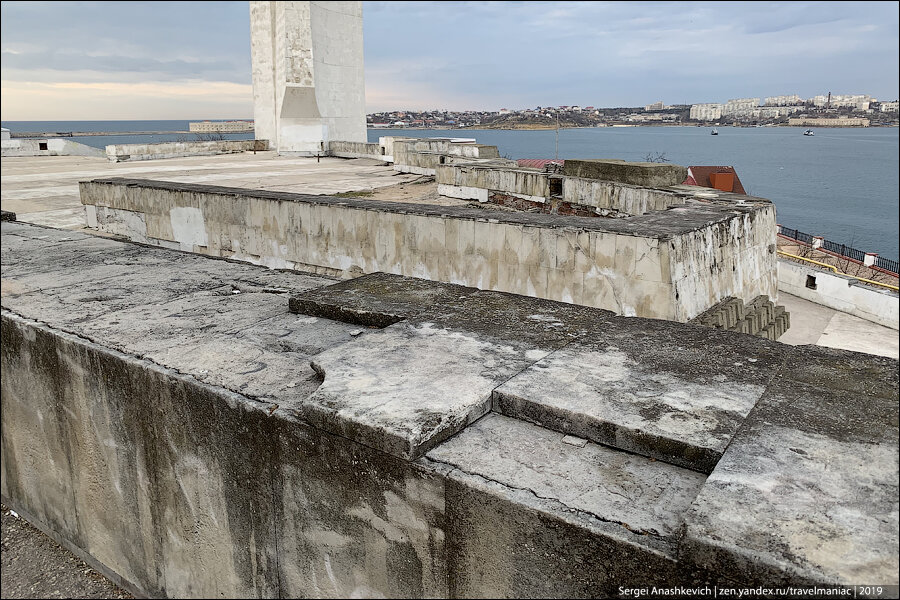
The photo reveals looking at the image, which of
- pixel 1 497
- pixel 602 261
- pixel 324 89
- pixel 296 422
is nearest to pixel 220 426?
pixel 296 422

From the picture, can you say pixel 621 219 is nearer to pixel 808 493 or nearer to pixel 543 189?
pixel 543 189

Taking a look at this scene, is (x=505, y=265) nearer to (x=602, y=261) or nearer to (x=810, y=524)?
(x=602, y=261)

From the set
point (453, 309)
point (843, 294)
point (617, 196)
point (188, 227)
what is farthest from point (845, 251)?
point (453, 309)

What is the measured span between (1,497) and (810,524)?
4581mm

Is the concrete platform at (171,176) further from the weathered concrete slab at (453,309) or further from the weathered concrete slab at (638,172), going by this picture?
the weathered concrete slab at (453,309)

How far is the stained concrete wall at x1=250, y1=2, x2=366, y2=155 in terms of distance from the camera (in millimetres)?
27203

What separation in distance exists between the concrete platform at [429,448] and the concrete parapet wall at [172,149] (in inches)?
877

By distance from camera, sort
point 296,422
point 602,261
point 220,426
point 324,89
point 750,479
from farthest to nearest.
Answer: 1. point 324,89
2. point 602,261
3. point 220,426
4. point 296,422
5. point 750,479

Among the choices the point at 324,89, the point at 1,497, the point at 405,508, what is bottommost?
the point at 1,497

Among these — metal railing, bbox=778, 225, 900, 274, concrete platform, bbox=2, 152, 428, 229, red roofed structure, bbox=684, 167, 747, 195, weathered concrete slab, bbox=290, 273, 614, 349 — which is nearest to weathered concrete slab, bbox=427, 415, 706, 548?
weathered concrete slab, bbox=290, 273, 614, 349

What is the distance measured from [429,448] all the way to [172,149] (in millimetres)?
26524

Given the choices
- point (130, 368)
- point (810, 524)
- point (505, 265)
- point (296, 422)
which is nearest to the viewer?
point (810, 524)

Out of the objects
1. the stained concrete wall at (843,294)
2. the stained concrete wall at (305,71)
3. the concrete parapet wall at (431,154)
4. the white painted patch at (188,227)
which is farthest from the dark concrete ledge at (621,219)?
the stained concrete wall at (305,71)

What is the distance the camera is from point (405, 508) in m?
2.06
